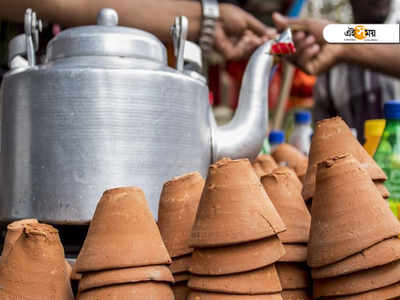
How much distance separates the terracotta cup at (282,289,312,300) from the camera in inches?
21.3

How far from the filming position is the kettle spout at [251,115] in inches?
35.3

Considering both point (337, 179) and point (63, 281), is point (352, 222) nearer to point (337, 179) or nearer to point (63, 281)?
point (337, 179)

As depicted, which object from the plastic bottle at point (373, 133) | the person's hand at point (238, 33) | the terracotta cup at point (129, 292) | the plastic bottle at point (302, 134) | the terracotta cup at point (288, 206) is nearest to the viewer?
the terracotta cup at point (129, 292)

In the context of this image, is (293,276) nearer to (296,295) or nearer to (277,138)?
(296,295)

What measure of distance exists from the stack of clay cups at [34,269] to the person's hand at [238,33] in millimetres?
1096

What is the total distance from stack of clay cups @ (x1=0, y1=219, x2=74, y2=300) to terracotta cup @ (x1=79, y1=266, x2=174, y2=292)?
3 centimetres

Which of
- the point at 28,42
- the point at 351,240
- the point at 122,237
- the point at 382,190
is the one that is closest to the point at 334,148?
the point at 382,190

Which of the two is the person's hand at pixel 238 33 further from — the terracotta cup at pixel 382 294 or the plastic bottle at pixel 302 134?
the terracotta cup at pixel 382 294

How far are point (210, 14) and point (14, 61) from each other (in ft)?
2.19

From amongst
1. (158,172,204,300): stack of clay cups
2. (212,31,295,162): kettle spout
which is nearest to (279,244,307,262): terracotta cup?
(158,172,204,300): stack of clay cups

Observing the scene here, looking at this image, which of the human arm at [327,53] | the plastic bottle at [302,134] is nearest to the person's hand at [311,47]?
the human arm at [327,53]

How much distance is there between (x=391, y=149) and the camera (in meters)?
0.98

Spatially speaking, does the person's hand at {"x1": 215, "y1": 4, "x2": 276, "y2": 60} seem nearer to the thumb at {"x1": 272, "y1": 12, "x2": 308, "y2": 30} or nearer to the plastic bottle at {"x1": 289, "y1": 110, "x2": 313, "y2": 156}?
the thumb at {"x1": 272, "y1": 12, "x2": 308, "y2": 30}

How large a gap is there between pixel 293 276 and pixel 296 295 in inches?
0.8
